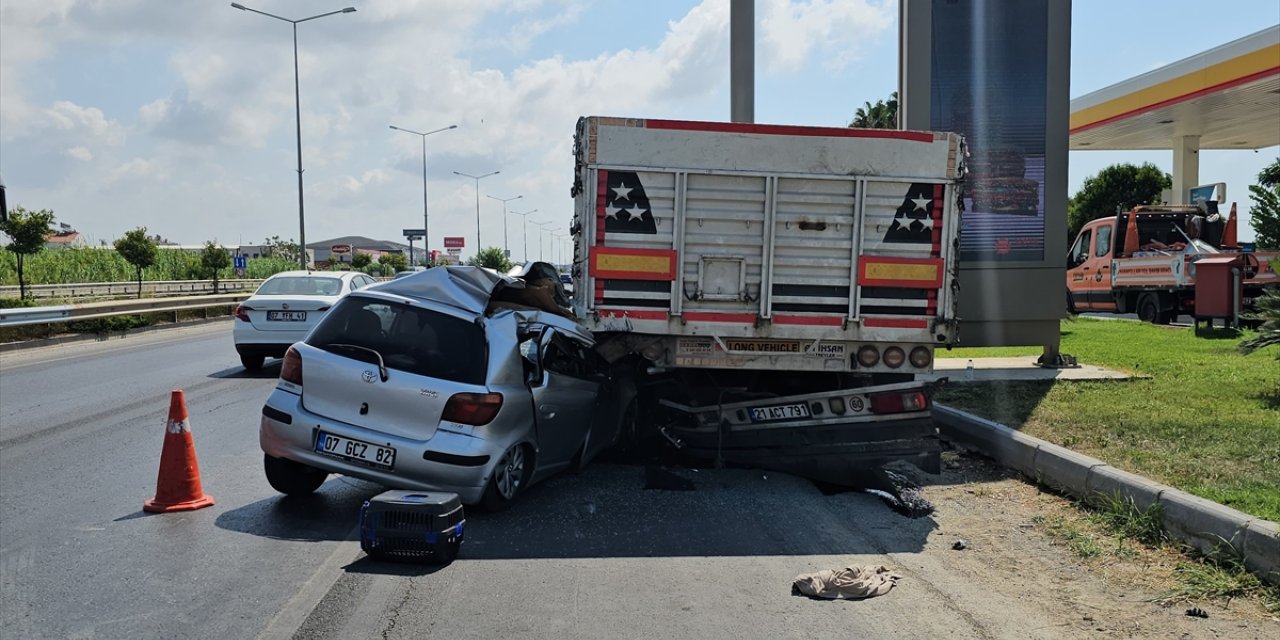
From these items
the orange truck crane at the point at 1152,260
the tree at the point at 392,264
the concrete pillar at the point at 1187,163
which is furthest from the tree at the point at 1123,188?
the tree at the point at 392,264

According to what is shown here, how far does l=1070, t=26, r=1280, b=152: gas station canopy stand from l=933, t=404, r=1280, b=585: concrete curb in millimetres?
23079

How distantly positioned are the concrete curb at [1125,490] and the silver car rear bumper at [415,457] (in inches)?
157

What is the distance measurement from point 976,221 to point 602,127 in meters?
6.84

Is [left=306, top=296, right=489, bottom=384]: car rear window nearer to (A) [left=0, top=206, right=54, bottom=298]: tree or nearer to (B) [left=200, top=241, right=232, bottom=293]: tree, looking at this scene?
(A) [left=0, top=206, right=54, bottom=298]: tree

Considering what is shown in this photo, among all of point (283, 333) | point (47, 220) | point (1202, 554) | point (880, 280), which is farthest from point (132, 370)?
point (47, 220)

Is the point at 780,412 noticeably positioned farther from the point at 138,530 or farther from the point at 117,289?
the point at 117,289

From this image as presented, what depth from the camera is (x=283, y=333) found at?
51.5ft

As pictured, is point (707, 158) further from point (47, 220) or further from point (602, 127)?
point (47, 220)

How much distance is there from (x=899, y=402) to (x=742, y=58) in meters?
8.15

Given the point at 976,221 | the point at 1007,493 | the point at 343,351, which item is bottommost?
the point at 1007,493

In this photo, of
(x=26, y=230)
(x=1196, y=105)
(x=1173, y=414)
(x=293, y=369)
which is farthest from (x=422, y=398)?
(x=26, y=230)

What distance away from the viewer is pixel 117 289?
56438 mm

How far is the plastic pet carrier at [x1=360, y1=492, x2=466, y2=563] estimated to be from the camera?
5758 millimetres

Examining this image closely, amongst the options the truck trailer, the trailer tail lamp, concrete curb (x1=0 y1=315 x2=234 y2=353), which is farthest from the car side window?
concrete curb (x1=0 y1=315 x2=234 y2=353)
